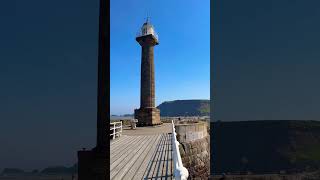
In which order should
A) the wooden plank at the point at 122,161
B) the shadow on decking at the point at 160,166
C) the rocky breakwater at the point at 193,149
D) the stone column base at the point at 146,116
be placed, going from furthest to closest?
the stone column base at the point at 146,116 → the rocky breakwater at the point at 193,149 → the wooden plank at the point at 122,161 → the shadow on decking at the point at 160,166

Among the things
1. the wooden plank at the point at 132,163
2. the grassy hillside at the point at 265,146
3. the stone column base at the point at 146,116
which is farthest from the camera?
the grassy hillside at the point at 265,146

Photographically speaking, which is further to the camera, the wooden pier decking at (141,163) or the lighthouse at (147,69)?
the lighthouse at (147,69)

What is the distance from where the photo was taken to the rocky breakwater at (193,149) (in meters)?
13.1

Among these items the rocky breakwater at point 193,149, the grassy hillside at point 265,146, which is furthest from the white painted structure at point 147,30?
the grassy hillside at point 265,146

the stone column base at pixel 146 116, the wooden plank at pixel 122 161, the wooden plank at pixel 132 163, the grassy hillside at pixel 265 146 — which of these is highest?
the stone column base at pixel 146 116

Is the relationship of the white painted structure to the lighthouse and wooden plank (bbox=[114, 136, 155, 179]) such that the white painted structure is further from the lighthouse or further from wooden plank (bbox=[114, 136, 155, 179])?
wooden plank (bbox=[114, 136, 155, 179])

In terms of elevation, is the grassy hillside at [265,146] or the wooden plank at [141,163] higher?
the wooden plank at [141,163]

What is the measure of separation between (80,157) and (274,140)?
115992 mm

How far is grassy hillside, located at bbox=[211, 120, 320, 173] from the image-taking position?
9406 cm

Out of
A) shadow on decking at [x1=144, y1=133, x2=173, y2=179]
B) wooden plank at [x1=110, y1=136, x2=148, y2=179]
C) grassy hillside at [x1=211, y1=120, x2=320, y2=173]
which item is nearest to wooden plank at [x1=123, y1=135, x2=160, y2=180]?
shadow on decking at [x1=144, y1=133, x2=173, y2=179]

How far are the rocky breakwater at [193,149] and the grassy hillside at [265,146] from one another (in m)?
76.0

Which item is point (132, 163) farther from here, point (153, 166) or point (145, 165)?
point (153, 166)

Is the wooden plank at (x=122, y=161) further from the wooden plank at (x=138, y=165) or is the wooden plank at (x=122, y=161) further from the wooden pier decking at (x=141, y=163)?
the wooden plank at (x=138, y=165)

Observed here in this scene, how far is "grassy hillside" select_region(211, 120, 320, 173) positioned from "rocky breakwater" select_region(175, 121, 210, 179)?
250ft
